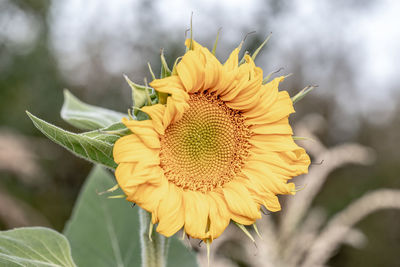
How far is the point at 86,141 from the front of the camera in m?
0.66

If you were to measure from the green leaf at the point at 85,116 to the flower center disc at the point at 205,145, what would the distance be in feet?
0.38

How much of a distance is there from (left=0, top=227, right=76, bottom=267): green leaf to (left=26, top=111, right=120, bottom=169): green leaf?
0.65ft

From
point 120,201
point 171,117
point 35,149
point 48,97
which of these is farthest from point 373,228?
point 171,117

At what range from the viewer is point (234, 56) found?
0.68 meters

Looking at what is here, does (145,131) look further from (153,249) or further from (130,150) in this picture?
(153,249)

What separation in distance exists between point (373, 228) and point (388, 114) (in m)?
3.09

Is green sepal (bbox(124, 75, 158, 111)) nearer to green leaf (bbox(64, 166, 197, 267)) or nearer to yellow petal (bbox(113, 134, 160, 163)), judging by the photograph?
yellow petal (bbox(113, 134, 160, 163))

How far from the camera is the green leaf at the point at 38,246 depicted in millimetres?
736

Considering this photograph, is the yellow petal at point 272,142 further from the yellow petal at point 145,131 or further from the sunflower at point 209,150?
the yellow petal at point 145,131

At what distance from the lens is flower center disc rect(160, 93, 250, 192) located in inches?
29.5

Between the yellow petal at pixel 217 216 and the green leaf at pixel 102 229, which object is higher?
the yellow petal at pixel 217 216

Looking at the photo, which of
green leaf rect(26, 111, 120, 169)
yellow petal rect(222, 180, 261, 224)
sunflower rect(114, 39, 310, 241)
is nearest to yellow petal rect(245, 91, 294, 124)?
sunflower rect(114, 39, 310, 241)

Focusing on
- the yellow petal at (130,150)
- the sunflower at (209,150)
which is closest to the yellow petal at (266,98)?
the sunflower at (209,150)

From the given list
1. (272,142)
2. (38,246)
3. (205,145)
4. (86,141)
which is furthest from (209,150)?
(38,246)
